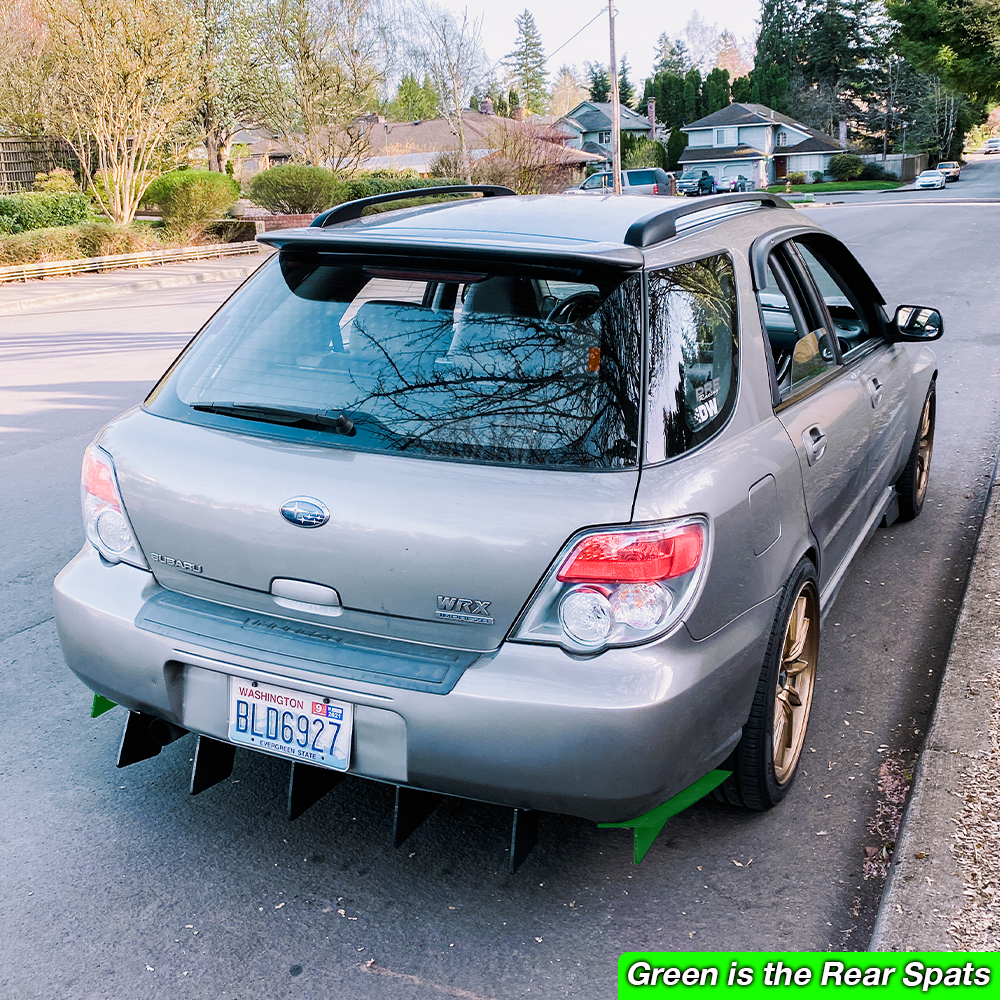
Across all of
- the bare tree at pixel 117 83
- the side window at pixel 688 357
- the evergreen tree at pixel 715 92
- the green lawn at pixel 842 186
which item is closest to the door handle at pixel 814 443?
the side window at pixel 688 357

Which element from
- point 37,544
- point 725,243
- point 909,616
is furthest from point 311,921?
point 37,544

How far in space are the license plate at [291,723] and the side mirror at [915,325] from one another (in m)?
3.22

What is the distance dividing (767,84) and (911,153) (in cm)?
1842

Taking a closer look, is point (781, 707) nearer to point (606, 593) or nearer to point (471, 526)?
point (606, 593)

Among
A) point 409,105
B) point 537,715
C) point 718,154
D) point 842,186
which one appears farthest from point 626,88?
point 537,715

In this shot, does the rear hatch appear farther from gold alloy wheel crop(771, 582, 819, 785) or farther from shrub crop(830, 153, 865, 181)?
shrub crop(830, 153, 865, 181)

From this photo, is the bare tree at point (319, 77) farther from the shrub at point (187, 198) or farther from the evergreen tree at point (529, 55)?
the evergreen tree at point (529, 55)

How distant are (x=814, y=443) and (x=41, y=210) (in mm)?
23978

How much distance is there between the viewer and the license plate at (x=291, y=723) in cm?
251

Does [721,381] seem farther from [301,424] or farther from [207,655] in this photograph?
[207,655]

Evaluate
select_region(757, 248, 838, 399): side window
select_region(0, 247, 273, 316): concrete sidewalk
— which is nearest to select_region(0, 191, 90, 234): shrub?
select_region(0, 247, 273, 316): concrete sidewalk

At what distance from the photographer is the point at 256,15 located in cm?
3641

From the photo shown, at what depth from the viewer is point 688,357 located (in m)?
2.70

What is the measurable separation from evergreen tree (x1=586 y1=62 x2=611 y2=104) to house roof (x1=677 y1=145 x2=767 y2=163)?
3485cm
